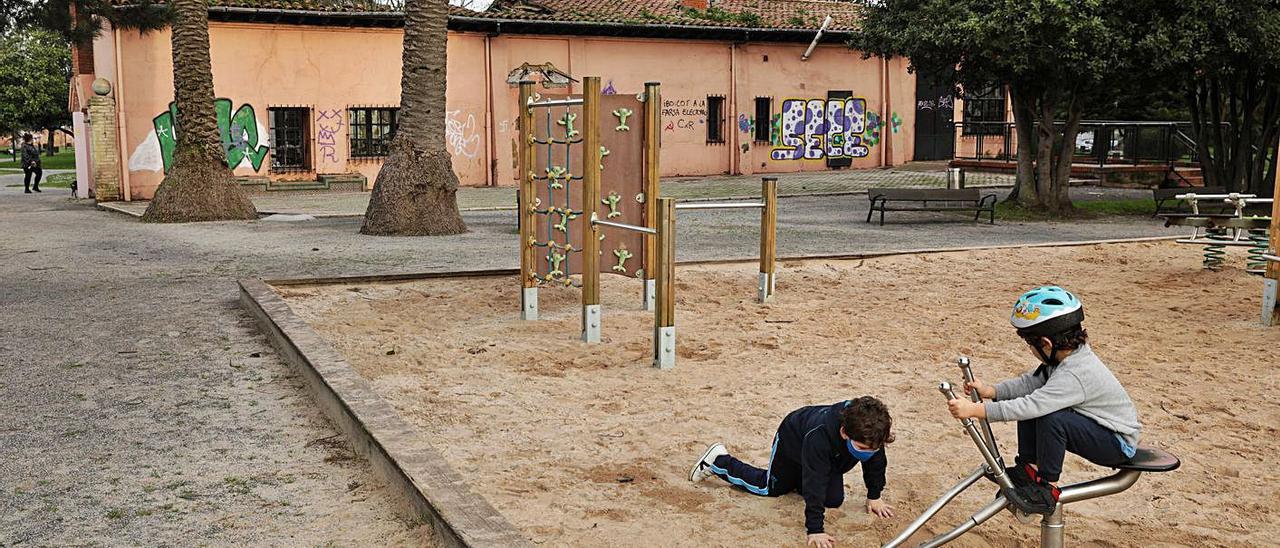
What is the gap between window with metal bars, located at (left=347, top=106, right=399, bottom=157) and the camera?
29.6 meters

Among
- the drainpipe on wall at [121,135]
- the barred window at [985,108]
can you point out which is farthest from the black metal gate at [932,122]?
the drainpipe on wall at [121,135]

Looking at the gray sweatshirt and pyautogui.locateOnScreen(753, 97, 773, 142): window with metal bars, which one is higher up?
pyautogui.locateOnScreen(753, 97, 773, 142): window with metal bars

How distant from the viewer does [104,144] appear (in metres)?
26.3

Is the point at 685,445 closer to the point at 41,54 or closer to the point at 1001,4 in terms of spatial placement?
Answer: the point at 1001,4

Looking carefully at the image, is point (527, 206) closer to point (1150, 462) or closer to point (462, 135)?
point (1150, 462)

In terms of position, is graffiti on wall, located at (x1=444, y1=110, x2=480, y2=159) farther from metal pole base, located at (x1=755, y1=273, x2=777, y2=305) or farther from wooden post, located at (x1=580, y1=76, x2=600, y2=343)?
wooden post, located at (x1=580, y1=76, x2=600, y2=343)

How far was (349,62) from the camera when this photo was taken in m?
29.2

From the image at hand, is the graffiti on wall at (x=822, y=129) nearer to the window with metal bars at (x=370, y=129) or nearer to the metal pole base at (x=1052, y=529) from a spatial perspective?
the window with metal bars at (x=370, y=129)

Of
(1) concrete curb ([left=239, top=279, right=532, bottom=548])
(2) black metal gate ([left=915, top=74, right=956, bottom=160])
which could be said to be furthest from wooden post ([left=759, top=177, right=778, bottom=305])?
(2) black metal gate ([left=915, top=74, right=956, bottom=160])

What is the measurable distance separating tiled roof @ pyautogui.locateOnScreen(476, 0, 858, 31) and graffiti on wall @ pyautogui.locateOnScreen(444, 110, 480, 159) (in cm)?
250

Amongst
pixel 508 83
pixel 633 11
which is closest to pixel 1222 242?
pixel 508 83

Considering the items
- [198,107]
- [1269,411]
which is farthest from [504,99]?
[1269,411]

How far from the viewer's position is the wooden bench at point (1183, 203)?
55.9 ft

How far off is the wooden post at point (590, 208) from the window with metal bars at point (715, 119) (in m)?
24.8
